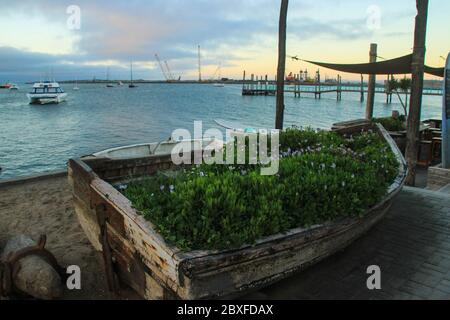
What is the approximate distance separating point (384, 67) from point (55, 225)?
9376 millimetres

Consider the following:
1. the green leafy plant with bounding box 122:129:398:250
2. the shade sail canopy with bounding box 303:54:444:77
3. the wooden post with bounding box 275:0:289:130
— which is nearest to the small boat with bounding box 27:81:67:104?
the wooden post with bounding box 275:0:289:130

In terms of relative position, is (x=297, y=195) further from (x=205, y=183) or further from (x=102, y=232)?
(x=102, y=232)

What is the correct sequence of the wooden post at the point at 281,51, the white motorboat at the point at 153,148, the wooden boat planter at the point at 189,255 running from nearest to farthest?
1. the wooden boat planter at the point at 189,255
2. the wooden post at the point at 281,51
3. the white motorboat at the point at 153,148

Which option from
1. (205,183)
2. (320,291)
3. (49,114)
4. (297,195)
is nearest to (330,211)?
(297,195)

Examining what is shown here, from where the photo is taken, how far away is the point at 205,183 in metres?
3.82

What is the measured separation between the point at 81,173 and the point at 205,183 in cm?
214

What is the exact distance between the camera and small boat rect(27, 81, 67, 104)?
216 feet

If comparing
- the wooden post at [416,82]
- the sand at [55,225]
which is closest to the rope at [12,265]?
the sand at [55,225]

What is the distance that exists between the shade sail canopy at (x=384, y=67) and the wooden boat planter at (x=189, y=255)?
5.62 meters

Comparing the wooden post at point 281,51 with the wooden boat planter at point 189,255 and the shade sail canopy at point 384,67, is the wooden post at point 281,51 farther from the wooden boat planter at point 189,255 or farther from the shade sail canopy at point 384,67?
the wooden boat planter at point 189,255

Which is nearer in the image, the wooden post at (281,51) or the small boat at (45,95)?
the wooden post at (281,51)

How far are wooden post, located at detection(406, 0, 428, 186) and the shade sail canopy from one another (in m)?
1.12

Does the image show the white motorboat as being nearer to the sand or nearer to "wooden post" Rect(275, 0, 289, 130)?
the sand

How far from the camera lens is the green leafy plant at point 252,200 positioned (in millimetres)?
3217
